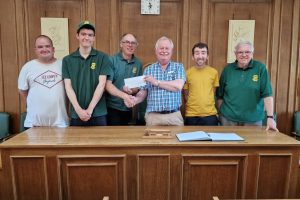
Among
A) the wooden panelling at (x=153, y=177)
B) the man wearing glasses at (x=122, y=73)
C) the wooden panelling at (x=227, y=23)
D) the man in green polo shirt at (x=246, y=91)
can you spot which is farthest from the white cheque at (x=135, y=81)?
the wooden panelling at (x=227, y=23)

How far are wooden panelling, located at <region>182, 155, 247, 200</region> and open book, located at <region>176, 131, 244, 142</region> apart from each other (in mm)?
130

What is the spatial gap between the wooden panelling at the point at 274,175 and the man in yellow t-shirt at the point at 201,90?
747mm

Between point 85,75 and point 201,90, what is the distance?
112 centimetres

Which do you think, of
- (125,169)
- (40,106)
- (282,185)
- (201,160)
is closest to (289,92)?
(282,185)

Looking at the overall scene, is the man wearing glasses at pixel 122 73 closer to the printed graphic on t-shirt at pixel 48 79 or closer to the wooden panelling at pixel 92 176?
the printed graphic on t-shirt at pixel 48 79

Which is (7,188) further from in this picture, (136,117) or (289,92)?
(289,92)

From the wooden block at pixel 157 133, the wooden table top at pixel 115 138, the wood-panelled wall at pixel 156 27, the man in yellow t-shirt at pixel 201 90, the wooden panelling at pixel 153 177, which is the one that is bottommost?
the wooden panelling at pixel 153 177

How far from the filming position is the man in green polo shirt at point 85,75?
2.28m

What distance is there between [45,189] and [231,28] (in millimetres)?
2902

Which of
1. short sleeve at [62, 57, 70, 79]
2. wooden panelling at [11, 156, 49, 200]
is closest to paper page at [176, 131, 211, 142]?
wooden panelling at [11, 156, 49, 200]

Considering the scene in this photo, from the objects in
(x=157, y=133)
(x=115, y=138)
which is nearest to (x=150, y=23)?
(x=157, y=133)

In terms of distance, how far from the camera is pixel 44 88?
2367 millimetres

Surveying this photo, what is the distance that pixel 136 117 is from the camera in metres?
3.15

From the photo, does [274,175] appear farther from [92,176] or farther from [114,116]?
[114,116]
